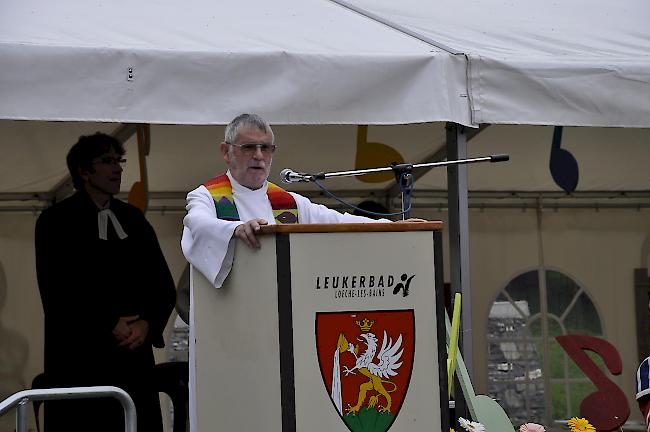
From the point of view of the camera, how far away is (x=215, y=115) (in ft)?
15.5

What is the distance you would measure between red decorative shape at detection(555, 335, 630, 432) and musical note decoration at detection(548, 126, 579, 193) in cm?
215

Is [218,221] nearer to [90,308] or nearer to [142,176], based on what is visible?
[90,308]

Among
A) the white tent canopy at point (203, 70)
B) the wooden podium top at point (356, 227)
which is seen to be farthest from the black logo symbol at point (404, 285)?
the white tent canopy at point (203, 70)

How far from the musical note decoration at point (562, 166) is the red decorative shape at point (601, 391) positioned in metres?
2.15

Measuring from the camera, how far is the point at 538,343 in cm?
804

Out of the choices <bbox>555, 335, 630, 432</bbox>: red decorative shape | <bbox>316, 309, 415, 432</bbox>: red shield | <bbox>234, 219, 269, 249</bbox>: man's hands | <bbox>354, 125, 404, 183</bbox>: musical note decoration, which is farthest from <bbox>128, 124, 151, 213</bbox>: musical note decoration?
<bbox>316, 309, 415, 432</bbox>: red shield

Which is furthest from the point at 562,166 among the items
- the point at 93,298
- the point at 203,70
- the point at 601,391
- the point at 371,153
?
the point at 203,70

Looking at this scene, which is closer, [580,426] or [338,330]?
[338,330]

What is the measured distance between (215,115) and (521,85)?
4.36 ft

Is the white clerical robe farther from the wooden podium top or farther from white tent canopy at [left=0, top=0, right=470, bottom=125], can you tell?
white tent canopy at [left=0, top=0, right=470, bottom=125]

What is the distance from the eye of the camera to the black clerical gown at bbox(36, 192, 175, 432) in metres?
5.81

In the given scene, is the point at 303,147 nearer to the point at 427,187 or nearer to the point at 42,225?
the point at 427,187

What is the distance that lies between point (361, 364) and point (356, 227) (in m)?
0.38

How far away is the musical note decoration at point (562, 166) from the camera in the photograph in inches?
313
